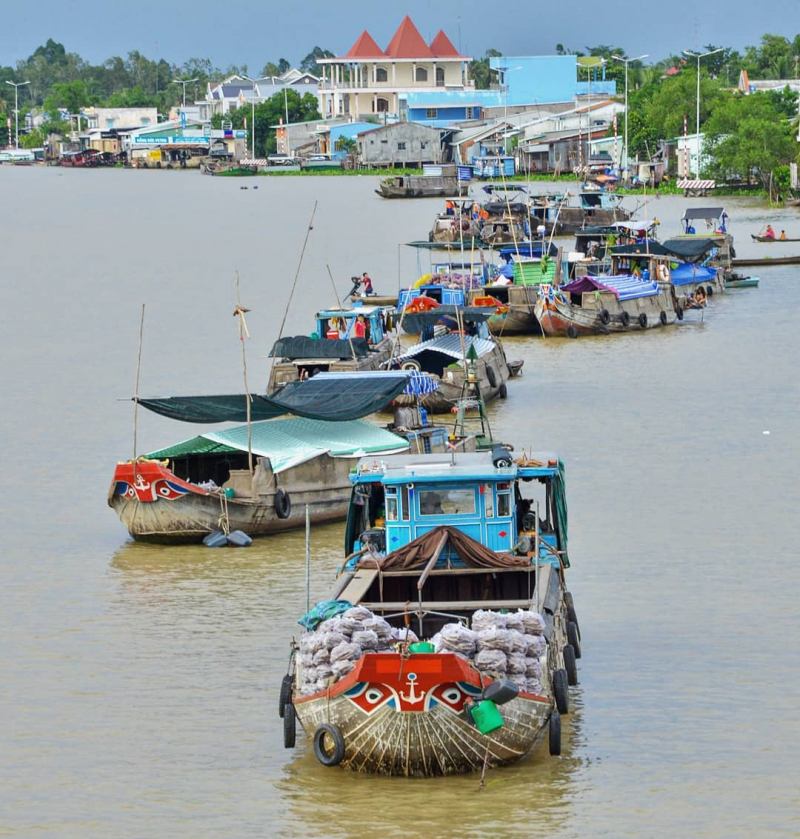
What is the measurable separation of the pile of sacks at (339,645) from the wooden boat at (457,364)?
47.7ft

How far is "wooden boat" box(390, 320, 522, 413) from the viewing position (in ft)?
97.9

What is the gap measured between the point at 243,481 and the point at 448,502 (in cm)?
519

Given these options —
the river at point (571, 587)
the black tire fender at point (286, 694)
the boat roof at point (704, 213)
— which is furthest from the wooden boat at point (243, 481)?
the boat roof at point (704, 213)

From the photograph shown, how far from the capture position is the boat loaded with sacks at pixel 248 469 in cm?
2070

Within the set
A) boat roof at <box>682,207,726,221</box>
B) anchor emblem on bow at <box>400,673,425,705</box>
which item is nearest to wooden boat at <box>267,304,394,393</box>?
anchor emblem on bow at <box>400,673,425,705</box>

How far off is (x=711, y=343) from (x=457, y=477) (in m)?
26.6

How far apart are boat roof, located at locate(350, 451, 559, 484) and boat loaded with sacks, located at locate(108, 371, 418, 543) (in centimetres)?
367

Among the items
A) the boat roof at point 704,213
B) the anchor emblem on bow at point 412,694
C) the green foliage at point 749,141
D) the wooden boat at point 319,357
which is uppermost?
the green foliage at point 749,141

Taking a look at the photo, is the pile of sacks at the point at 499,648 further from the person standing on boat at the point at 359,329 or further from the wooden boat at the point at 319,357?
the person standing on boat at the point at 359,329

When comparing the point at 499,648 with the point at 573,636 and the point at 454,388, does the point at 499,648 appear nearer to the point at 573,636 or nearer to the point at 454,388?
the point at 573,636

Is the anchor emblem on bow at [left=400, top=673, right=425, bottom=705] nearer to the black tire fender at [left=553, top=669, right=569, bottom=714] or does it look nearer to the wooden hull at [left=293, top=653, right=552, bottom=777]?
the wooden hull at [left=293, top=653, right=552, bottom=777]

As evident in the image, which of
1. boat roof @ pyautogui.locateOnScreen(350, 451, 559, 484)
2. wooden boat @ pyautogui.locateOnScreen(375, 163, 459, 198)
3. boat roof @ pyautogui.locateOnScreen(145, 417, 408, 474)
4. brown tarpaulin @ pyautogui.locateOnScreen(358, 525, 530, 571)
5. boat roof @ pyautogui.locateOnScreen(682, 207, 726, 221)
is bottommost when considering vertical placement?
brown tarpaulin @ pyautogui.locateOnScreen(358, 525, 530, 571)

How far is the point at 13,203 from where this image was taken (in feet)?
399

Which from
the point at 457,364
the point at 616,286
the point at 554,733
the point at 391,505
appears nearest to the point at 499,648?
the point at 554,733
